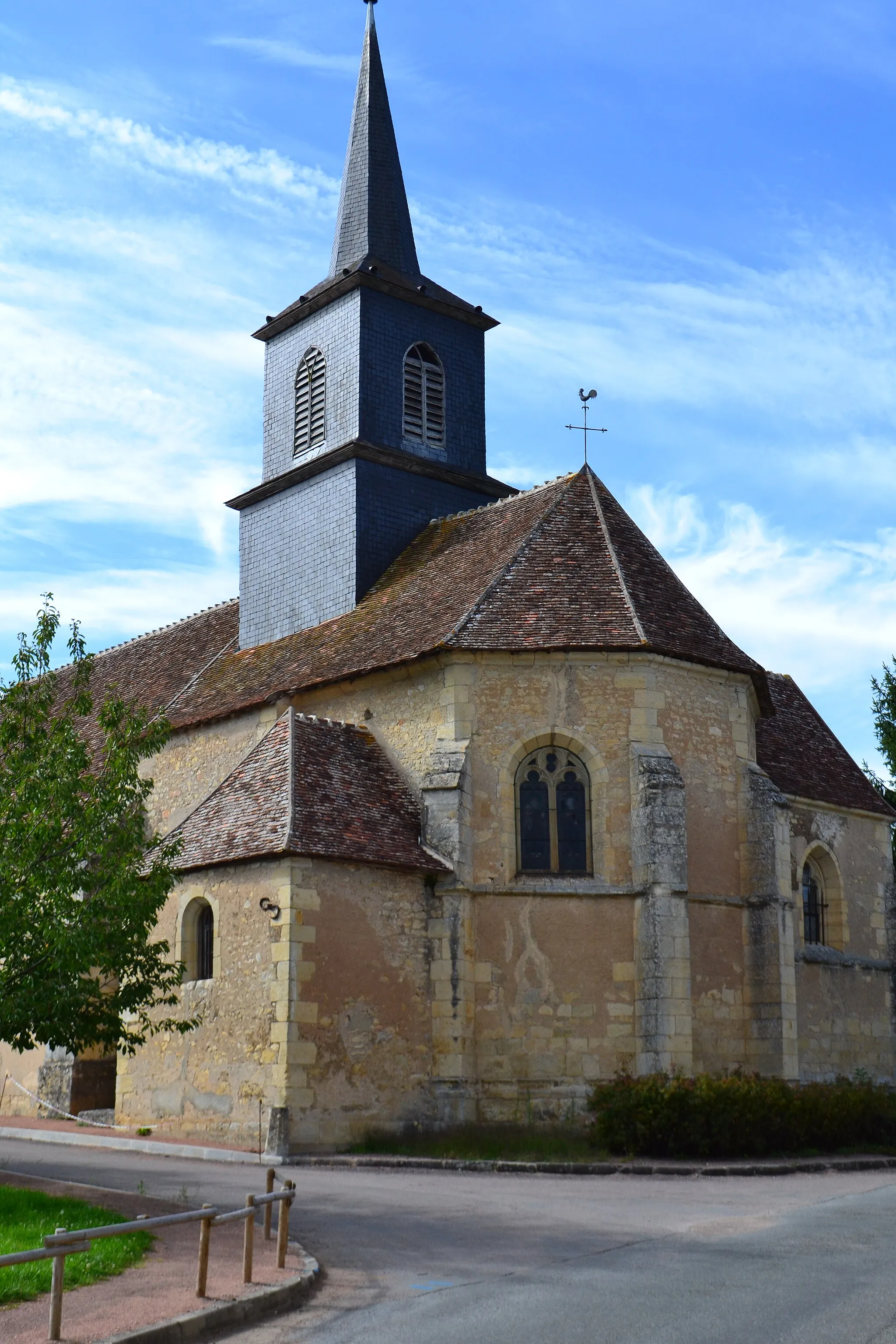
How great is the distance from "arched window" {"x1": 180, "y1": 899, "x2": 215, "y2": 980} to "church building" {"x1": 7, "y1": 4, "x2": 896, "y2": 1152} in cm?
5

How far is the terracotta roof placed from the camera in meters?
20.0

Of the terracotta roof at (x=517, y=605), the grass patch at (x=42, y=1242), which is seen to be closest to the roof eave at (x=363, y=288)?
the terracotta roof at (x=517, y=605)

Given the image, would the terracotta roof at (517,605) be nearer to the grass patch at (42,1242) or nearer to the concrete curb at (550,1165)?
the concrete curb at (550,1165)

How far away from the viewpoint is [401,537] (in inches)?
1011

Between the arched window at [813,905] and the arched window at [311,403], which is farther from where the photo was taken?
the arched window at [311,403]

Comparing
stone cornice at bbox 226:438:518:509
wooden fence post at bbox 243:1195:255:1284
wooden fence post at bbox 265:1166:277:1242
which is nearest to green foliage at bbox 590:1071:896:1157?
wooden fence post at bbox 265:1166:277:1242

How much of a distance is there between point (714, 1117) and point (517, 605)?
25.6 ft

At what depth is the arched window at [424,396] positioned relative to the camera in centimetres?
2672

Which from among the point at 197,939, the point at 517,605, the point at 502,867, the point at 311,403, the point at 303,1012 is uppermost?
the point at 311,403

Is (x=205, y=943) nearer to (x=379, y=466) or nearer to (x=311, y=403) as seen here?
(x=379, y=466)

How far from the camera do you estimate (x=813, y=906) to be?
944 inches

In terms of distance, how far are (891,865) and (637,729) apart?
27.8 feet

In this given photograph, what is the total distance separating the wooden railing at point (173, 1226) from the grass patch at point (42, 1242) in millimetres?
134

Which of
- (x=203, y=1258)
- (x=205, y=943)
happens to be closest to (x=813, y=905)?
(x=205, y=943)
